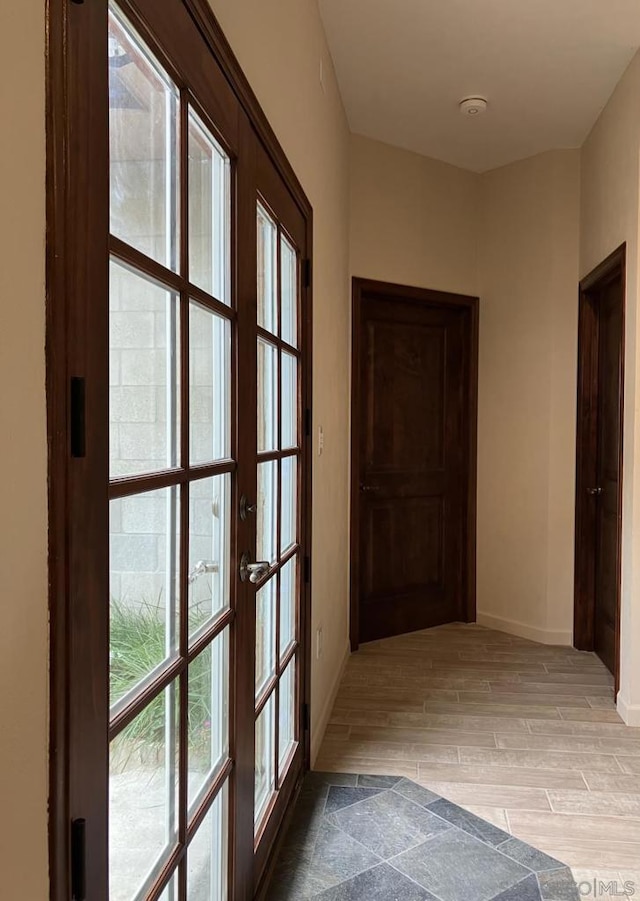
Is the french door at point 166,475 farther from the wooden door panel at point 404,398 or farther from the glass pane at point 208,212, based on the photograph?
the wooden door panel at point 404,398

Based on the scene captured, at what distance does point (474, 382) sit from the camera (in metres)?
4.35

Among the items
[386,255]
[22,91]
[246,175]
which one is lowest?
[22,91]

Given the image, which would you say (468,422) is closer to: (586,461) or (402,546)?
(586,461)

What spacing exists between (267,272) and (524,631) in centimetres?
303

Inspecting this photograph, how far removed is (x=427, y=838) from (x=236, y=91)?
211 centimetres

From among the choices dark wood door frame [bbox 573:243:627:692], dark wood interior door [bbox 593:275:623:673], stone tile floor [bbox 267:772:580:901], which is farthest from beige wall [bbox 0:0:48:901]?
dark wood door frame [bbox 573:243:627:692]

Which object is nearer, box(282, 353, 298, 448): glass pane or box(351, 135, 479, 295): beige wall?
box(282, 353, 298, 448): glass pane

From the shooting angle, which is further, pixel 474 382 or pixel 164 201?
pixel 474 382

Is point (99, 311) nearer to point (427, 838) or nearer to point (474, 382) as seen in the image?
point (427, 838)

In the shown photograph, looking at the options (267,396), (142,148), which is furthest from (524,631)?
(142,148)

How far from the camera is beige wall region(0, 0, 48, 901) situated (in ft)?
2.22

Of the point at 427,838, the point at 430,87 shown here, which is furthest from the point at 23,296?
the point at 430,87

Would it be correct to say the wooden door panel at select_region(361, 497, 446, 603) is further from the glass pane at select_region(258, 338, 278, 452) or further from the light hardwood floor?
the glass pane at select_region(258, 338, 278, 452)

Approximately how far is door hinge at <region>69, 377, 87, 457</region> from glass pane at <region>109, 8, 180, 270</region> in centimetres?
27
